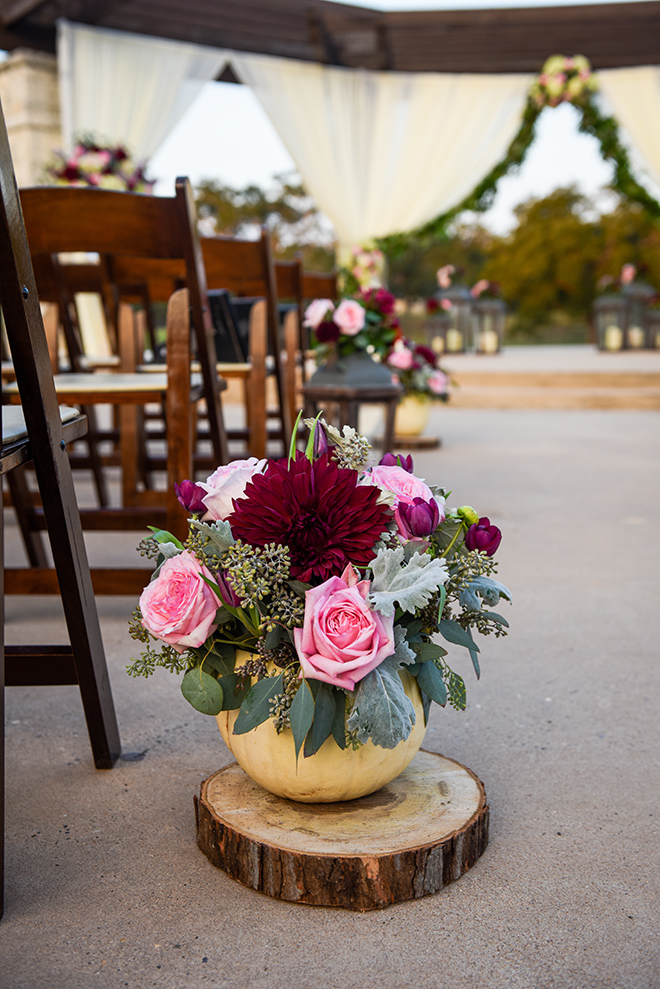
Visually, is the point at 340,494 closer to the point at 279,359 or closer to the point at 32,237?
the point at 32,237

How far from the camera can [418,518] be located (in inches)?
34.7

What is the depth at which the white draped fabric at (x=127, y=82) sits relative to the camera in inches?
292

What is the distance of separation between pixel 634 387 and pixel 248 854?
295 inches

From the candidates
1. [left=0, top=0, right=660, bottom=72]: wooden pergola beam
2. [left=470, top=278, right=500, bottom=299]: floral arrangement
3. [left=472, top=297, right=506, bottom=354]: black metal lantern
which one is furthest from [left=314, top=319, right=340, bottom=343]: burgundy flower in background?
[left=470, top=278, right=500, bottom=299]: floral arrangement

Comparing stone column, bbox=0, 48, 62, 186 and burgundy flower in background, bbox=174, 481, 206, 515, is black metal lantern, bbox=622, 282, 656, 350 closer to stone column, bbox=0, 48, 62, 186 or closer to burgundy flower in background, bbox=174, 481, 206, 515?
stone column, bbox=0, 48, 62, 186

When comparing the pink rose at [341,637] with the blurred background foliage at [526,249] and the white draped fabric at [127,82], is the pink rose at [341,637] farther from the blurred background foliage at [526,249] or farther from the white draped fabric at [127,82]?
the blurred background foliage at [526,249]

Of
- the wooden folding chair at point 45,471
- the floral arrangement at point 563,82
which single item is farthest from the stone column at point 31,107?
the wooden folding chair at point 45,471

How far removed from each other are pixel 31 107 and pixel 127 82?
0.86 meters

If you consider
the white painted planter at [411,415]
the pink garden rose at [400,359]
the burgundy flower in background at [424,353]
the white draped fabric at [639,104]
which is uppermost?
the white draped fabric at [639,104]

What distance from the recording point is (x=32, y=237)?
1.67m

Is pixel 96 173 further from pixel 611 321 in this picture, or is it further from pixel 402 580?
pixel 611 321

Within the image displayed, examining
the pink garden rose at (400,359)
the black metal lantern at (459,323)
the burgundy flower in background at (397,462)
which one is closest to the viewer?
the burgundy flower in background at (397,462)

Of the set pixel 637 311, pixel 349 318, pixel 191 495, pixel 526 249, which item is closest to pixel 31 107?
pixel 349 318

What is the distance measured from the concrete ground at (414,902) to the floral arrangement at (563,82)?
735 centimetres
